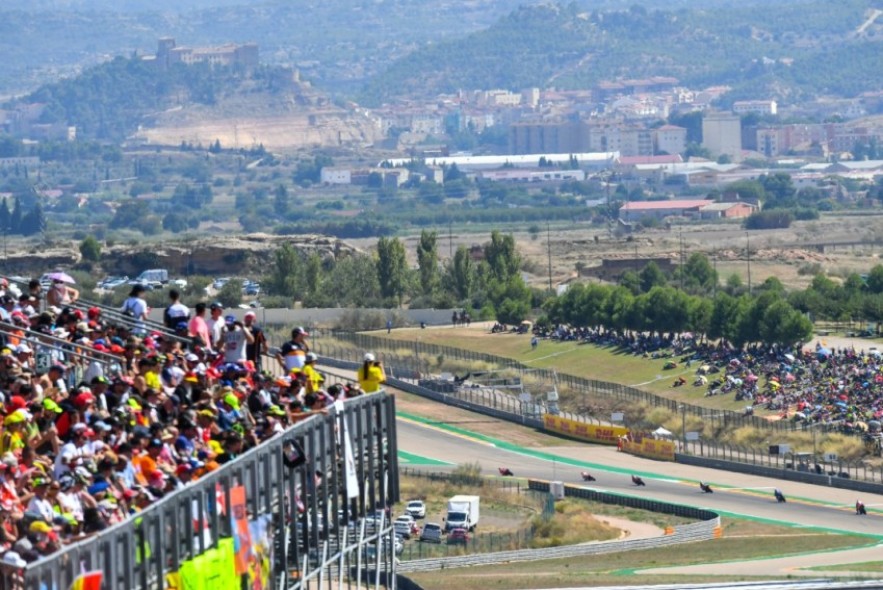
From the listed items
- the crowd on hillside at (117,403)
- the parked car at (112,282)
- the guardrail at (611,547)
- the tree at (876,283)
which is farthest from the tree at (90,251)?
the crowd on hillside at (117,403)

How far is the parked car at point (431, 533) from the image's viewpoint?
189 feet

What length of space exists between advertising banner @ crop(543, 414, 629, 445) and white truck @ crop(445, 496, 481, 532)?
62.0 feet

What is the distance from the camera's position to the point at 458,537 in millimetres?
57781

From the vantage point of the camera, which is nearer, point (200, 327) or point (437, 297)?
point (200, 327)

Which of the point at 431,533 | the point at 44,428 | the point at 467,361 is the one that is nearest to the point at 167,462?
the point at 44,428

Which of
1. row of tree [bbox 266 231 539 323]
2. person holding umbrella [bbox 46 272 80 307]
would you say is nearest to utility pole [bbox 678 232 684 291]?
row of tree [bbox 266 231 539 323]

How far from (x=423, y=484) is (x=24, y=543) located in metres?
48.6

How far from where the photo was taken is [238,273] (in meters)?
144

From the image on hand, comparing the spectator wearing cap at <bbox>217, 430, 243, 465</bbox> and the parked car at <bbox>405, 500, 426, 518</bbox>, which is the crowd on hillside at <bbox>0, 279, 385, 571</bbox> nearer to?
the spectator wearing cap at <bbox>217, 430, 243, 465</bbox>

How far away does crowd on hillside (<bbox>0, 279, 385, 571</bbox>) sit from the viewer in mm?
21094

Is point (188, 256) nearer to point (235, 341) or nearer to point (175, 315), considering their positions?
point (175, 315)

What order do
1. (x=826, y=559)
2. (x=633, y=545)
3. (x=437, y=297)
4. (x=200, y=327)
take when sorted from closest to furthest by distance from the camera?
(x=200, y=327), (x=826, y=559), (x=633, y=545), (x=437, y=297)

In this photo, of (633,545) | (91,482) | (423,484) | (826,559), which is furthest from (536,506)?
(91,482)

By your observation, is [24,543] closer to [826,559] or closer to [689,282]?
[826,559]
